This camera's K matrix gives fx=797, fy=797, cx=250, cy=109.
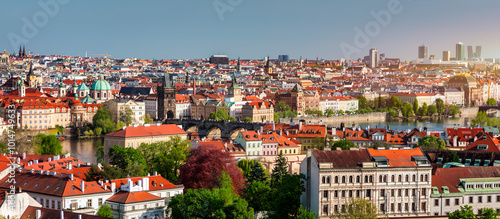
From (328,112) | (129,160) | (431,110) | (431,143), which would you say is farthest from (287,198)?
(431,110)

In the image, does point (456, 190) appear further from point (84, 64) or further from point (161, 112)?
point (84, 64)

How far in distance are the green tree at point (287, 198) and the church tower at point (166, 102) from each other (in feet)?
148

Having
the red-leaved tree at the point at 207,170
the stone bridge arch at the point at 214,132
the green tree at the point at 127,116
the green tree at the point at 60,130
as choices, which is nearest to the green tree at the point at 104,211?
the red-leaved tree at the point at 207,170

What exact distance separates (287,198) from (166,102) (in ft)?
151

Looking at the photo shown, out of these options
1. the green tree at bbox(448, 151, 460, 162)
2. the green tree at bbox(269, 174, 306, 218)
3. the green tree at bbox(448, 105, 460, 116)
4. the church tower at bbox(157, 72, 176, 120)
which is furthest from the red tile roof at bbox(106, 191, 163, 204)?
the green tree at bbox(448, 105, 460, 116)

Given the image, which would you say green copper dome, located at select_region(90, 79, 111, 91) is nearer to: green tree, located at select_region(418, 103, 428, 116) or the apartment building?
green tree, located at select_region(418, 103, 428, 116)

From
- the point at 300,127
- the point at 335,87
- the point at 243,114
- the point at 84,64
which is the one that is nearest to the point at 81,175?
the point at 300,127

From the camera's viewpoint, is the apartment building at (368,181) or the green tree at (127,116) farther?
the green tree at (127,116)

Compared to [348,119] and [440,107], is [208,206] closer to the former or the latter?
[348,119]

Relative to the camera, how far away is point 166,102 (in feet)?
216

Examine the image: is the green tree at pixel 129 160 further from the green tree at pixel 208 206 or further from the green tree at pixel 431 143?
the green tree at pixel 431 143

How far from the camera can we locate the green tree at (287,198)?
20.7 meters

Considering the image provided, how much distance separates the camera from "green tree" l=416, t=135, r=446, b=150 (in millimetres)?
33334

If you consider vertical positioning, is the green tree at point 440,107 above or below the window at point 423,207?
above
